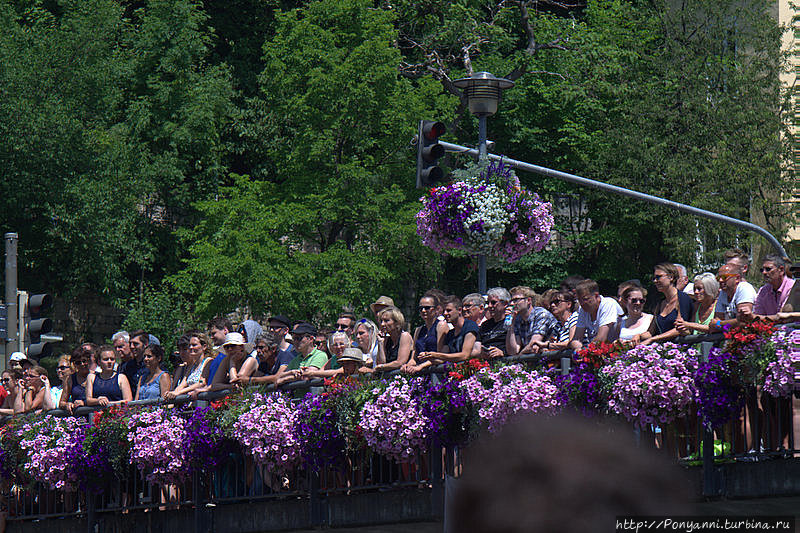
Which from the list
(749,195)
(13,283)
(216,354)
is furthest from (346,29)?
(216,354)

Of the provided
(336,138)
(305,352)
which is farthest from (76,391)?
(336,138)

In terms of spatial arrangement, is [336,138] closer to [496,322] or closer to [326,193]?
[326,193]

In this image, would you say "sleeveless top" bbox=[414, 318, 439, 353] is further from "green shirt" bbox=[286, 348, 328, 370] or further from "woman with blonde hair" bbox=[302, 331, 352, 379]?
"green shirt" bbox=[286, 348, 328, 370]

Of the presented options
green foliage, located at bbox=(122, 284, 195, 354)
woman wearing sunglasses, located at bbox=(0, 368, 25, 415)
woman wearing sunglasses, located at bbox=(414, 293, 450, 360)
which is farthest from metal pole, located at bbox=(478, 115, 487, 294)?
green foliage, located at bbox=(122, 284, 195, 354)

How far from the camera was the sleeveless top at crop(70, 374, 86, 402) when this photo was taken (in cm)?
1352

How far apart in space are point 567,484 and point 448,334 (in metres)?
8.60

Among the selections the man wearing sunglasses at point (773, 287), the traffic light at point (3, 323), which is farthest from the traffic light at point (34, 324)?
the man wearing sunglasses at point (773, 287)

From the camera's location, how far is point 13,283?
736 inches

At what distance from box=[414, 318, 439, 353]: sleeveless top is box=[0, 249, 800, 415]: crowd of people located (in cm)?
1

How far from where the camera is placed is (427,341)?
1066 cm

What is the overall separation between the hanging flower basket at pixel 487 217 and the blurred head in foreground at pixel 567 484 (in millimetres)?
10733

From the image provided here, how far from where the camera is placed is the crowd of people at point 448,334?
988cm

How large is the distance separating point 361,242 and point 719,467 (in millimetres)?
23720

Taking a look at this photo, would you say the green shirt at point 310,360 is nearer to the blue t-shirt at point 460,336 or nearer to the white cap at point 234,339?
the white cap at point 234,339
